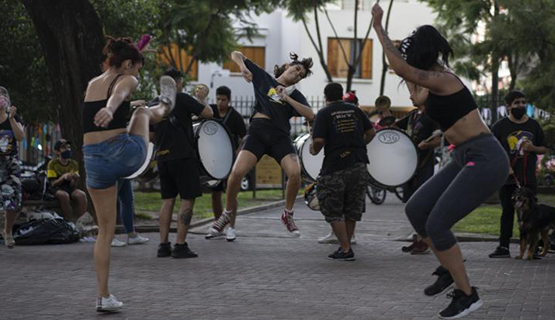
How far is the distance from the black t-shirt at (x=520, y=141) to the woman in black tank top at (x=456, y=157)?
4.72 metres

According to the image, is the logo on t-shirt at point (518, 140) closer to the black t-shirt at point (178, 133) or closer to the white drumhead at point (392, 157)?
the white drumhead at point (392, 157)

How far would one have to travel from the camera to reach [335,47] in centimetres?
4488

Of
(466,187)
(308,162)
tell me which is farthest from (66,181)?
(466,187)

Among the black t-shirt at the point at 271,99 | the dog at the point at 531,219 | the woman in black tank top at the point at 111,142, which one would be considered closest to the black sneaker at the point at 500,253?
the dog at the point at 531,219

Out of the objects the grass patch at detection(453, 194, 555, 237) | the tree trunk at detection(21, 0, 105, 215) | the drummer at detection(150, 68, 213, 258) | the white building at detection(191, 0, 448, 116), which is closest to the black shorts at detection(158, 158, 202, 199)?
the drummer at detection(150, 68, 213, 258)

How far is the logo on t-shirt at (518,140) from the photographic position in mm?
11422

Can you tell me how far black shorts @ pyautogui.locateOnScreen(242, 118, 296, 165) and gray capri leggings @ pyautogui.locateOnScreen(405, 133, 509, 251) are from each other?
5128 mm

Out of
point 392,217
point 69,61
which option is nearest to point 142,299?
point 69,61

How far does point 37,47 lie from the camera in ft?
70.7

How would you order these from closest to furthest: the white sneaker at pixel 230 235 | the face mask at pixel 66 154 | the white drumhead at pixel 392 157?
1. the white drumhead at pixel 392 157
2. the white sneaker at pixel 230 235
3. the face mask at pixel 66 154

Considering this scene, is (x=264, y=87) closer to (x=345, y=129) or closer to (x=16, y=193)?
(x=345, y=129)

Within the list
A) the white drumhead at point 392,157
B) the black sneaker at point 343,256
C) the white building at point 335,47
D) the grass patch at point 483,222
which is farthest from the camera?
the white building at point 335,47

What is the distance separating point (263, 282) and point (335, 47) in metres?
36.3

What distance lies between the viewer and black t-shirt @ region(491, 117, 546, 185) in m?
11.5
